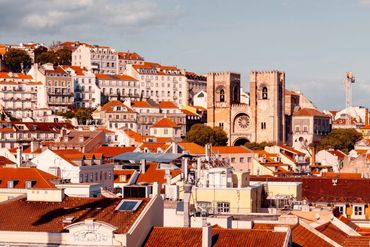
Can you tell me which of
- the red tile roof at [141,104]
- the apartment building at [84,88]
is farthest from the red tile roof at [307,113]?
the apartment building at [84,88]

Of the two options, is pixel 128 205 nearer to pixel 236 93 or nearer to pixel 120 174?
pixel 120 174

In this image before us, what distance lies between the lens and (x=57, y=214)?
26.0m

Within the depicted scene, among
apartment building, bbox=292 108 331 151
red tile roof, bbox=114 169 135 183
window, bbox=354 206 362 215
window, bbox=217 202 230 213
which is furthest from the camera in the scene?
apartment building, bbox=292 108 331 151

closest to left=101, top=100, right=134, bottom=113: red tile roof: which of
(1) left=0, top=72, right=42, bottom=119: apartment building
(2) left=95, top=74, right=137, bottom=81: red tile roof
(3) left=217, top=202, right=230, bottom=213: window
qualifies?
(1) left=0, top=72, right=42, bottom=119: apartment building

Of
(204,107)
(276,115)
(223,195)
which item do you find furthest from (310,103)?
(223,195)

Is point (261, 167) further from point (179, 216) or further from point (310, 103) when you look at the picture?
point (310, 103)

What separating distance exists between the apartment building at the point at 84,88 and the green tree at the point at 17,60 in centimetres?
1681

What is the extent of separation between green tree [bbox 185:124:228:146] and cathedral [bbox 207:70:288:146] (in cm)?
655

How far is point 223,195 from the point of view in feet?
122

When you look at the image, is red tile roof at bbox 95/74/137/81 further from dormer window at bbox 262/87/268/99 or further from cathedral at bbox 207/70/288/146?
dormer window at bbox 262/87/268/99

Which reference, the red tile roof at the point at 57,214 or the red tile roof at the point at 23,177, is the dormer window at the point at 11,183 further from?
the red tile roof at the point at 57,214

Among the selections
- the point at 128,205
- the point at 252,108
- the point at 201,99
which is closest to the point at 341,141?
the point at 252,108

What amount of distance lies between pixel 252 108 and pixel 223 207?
130711 millimetres

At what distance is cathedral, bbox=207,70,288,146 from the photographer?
164m
